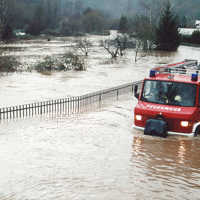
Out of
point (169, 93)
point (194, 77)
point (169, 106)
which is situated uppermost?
point (194, 77)

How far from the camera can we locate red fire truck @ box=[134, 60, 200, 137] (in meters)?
11.7

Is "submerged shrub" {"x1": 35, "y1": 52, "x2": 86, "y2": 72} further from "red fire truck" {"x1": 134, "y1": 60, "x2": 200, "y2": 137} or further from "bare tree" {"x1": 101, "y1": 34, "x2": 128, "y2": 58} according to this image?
Answer: "red fire truck" {"x1": 134, "y1": 60, "x2": 200, "y2": 137}

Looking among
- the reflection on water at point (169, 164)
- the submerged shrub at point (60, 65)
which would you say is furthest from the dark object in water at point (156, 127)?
the submerged shrub at point (60, 65)

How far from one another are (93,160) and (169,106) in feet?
11.4

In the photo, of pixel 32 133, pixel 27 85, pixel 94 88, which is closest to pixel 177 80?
pixel 32 133

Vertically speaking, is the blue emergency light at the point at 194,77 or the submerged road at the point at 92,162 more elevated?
the blue emergency light at the point at 194,77

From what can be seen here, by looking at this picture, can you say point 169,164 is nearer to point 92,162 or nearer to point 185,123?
point 185,123

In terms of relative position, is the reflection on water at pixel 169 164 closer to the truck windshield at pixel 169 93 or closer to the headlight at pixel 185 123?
the headlight at pixel 185 123

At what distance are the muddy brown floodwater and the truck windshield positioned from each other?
1.30 metres

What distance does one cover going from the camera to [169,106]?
471 inches

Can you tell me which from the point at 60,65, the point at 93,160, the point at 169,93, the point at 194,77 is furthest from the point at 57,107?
the point at 60,65

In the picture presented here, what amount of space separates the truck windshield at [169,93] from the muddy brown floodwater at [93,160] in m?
1.30

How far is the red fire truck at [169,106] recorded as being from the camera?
38.2 feet

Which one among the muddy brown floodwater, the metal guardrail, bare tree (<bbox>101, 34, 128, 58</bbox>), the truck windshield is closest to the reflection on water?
the muddy brown floodwater
